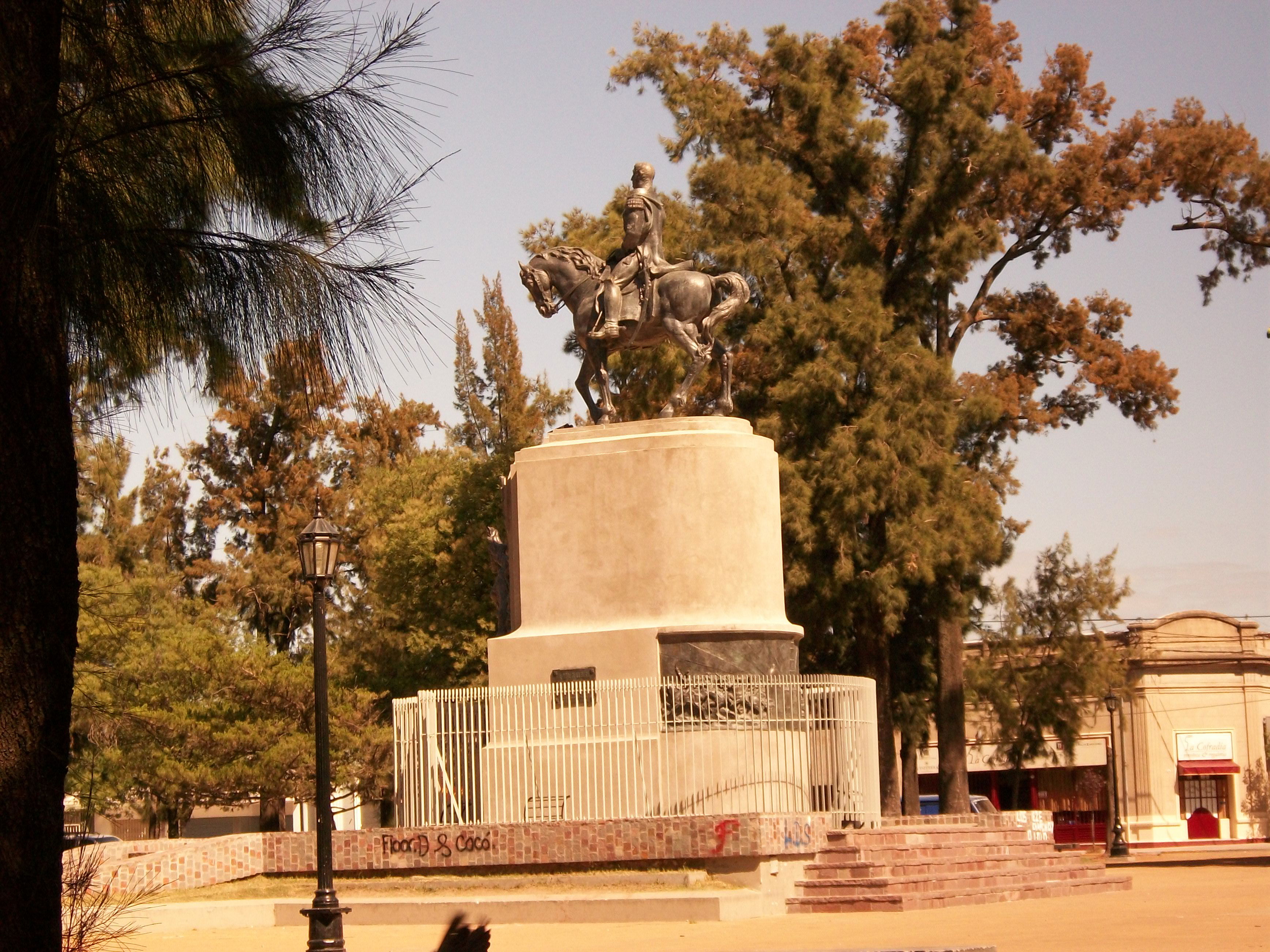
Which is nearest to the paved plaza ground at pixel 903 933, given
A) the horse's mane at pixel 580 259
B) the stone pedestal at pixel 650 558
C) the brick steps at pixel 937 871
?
the brick steps at pixel 937 871

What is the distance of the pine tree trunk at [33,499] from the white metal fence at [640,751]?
517 inches

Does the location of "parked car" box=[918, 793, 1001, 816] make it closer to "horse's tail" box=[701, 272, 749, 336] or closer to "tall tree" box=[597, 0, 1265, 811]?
"tall tree" box=[597, 0, 1265, 811]

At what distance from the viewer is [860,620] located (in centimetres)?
3222

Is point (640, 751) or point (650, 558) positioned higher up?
point (650, 558)

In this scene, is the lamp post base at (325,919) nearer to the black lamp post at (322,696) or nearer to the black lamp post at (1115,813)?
the black lamp post at (322,696)

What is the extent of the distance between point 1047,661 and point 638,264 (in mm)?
19830

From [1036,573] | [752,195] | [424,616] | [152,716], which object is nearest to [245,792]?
[152,716]

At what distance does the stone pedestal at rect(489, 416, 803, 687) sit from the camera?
1970 cm

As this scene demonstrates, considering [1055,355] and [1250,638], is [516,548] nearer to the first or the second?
[1055,355]

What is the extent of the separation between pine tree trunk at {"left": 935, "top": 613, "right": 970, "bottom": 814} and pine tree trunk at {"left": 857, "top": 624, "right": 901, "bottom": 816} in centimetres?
95

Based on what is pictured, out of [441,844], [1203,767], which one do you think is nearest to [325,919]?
[441,844]

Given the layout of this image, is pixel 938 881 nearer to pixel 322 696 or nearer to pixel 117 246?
pixel 322 696

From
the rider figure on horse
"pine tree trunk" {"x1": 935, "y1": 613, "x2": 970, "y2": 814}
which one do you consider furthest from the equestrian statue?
"pine tree trunk" {"x1": 935, "y1": 613, "x2": 970, "y2": 814}

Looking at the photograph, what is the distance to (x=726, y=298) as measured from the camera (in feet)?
70.0
